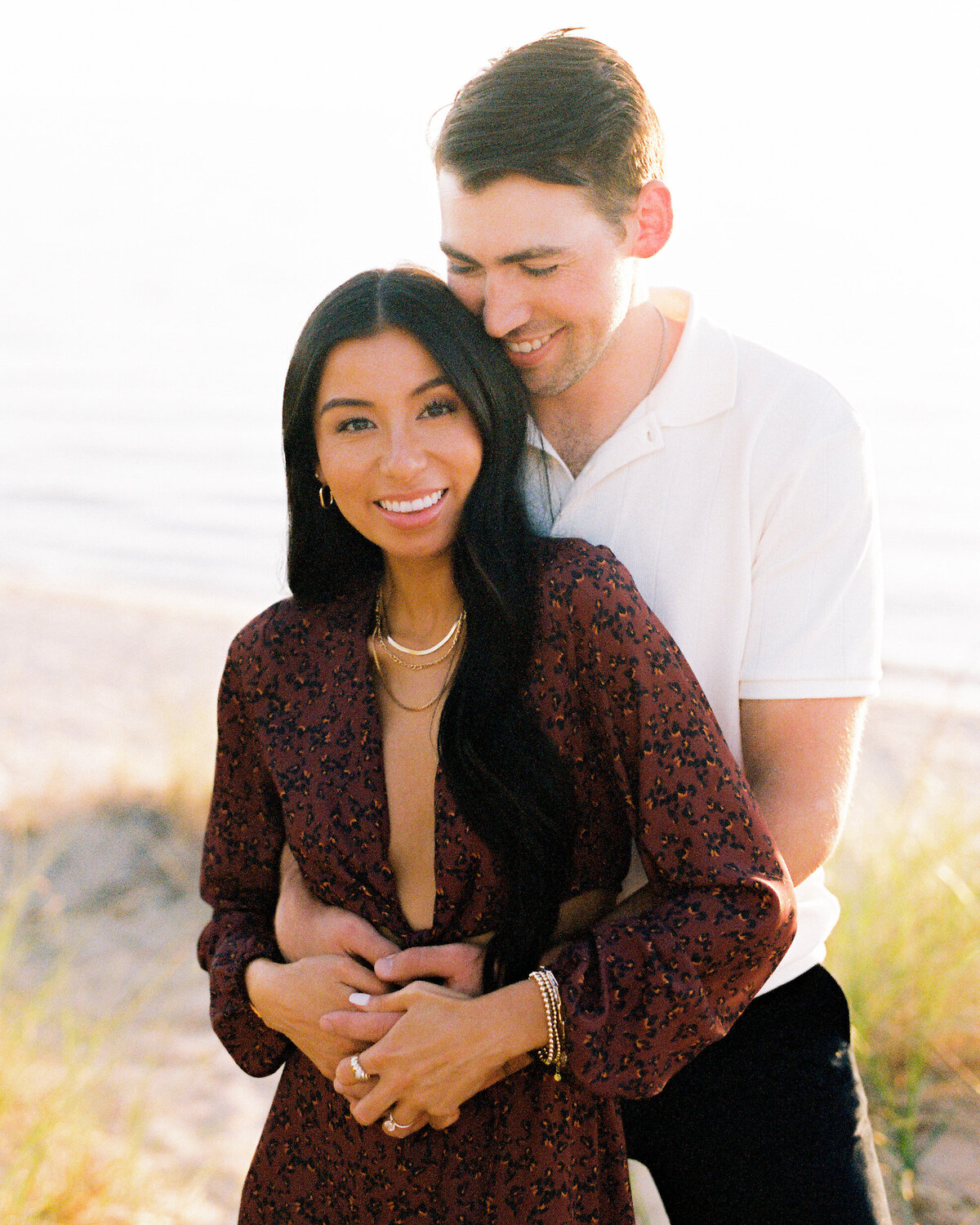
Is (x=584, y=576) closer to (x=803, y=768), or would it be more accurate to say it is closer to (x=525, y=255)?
(x=803, y=768)

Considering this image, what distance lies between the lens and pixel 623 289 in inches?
94.7

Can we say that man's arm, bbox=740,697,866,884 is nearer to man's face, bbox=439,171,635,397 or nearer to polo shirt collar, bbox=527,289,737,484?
polo shirt collar, bbox=527,289,737,484

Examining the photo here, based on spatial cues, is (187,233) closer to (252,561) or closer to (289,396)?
(252,561)

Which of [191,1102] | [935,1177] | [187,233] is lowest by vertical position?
[187,233]

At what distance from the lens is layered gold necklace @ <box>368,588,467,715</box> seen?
2.17m

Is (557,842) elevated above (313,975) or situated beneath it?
elevated above

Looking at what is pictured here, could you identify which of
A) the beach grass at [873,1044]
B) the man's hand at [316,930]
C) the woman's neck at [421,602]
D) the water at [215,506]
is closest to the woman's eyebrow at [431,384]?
the woman's neck at [421,602]

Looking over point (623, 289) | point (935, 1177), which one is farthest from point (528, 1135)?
point (935, 1177)

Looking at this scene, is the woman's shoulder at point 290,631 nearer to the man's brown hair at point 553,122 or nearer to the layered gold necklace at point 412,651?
the layered gold necklace at point 412,651

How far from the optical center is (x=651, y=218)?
246 cm

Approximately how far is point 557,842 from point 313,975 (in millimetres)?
454

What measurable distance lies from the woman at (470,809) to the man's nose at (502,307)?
0.19 ft

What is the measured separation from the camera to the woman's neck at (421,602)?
222 cm

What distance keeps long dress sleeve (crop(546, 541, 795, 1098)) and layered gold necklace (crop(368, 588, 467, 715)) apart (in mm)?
342
